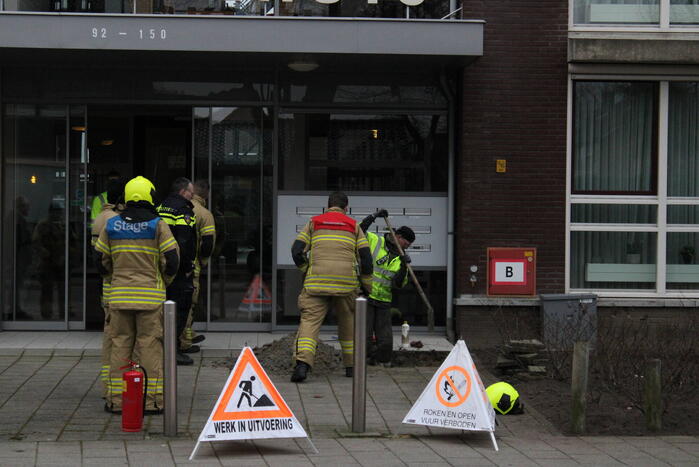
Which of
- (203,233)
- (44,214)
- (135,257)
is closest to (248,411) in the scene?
(135,257)

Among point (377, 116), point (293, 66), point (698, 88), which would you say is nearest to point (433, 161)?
point (377, 116)

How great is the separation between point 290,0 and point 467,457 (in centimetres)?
662

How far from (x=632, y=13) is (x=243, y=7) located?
16.4 feet

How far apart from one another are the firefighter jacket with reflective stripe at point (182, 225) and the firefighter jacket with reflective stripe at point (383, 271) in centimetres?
197

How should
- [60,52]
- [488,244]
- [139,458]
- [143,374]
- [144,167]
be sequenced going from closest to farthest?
[139,458] < [143,374] < [60,52] < [488,244] < [144,167]

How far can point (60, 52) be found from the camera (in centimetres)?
1163

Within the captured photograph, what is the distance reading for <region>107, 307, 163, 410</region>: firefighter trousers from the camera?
834cm

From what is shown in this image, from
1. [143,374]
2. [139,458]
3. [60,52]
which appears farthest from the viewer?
[60,52]

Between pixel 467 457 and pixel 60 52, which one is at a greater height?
pixel 60 52

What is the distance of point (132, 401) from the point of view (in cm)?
775

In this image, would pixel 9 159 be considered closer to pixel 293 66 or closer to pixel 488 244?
pixel 293 66

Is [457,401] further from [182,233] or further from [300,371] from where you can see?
[182,233]

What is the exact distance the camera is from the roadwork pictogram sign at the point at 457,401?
7625 millimetres

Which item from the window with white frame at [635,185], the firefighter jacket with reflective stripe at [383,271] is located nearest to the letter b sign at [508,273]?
the window with white frame at [635,185]
